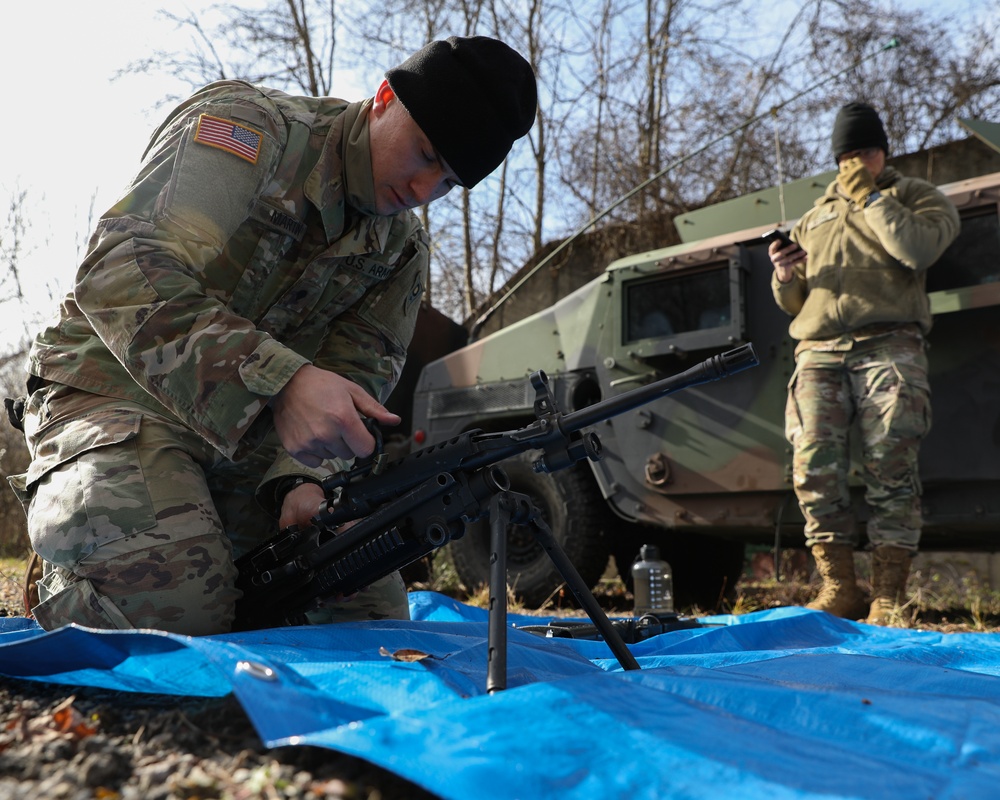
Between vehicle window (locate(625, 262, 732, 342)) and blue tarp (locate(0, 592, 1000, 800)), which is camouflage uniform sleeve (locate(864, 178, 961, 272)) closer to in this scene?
vehicle window (locate(625, 262, 732, 342))

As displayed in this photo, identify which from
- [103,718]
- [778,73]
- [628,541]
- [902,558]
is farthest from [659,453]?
[778,73]

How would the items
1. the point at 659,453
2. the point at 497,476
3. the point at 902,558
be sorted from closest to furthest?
the point at 497,476, the point at 902,558, the point at 659,453

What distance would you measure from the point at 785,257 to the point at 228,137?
8.11 feet

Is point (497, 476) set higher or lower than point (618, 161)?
lower

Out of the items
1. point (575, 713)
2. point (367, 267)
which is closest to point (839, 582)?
point (367, 267)

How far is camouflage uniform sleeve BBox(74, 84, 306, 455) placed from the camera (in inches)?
66.3

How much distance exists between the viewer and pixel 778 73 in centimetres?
901

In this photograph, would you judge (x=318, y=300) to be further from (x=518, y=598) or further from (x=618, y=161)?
(x=618, y=161)

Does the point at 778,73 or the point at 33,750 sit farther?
the point at 778,73

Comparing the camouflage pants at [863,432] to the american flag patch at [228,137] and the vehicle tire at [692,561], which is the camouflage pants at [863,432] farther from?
the american flag patch at [228,137]

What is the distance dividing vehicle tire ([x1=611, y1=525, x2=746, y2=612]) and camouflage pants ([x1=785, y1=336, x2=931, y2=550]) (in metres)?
1.42

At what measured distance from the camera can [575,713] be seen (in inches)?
46.4

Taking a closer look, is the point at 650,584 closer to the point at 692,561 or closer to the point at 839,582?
the point at 839,582

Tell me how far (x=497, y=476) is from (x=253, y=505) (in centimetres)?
97
